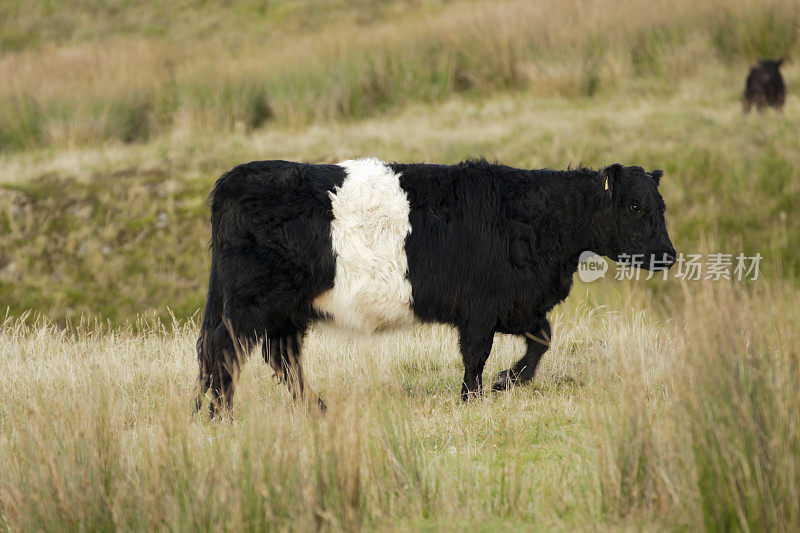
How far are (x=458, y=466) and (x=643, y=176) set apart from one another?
3.04 metres

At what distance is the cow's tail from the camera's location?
235 inches

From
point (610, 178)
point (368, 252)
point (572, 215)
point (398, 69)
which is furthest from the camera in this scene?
point (398, 69)

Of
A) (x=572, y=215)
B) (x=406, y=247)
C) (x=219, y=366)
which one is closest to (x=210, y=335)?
(x=219, y=366)

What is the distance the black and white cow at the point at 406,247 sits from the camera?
584cm

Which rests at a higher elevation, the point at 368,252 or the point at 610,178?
the point at 610,178

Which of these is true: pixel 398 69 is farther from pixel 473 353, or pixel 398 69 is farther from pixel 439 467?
pixel 439 467

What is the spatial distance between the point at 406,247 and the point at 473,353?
982mm

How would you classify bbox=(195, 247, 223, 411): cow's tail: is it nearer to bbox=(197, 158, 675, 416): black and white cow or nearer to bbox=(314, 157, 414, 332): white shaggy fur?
bbox=(197, 158, 675, 416): black and white cow

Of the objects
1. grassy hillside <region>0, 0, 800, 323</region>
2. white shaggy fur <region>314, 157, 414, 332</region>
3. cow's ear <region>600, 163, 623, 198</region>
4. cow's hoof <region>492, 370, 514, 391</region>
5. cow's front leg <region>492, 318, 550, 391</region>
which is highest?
grassy hillside <region>0, 0, 800, 323</region>

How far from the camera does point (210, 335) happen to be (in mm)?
6066

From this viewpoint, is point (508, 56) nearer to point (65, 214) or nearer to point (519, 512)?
point (65, 214)

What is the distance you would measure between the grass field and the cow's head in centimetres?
45

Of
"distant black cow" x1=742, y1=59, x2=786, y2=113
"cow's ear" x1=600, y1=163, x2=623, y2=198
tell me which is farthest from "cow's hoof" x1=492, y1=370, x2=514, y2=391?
"distant black cow" x1=742, y1=59, x2=786, y2=113

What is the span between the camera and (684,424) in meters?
3.57
